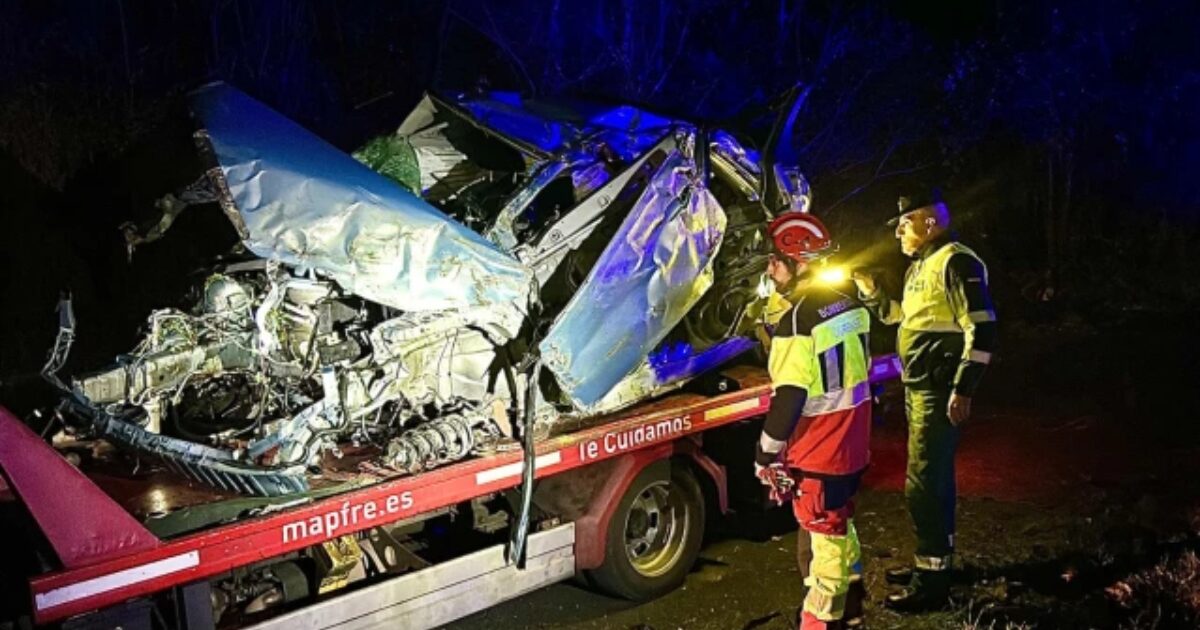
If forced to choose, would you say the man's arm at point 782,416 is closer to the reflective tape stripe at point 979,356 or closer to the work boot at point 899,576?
the reflective tape stripe at point 979,356

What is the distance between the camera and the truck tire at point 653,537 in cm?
516

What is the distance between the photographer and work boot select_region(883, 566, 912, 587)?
17.4ft

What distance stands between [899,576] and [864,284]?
164 cm

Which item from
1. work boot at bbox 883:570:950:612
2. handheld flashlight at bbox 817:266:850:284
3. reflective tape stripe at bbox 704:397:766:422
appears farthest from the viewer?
reflective tape stripe at bbox 704:397:766:422

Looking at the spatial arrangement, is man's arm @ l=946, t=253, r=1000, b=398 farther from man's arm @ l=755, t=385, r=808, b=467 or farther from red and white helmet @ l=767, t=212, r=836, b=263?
man's arm @ l=755, t=385, r=808, b=467

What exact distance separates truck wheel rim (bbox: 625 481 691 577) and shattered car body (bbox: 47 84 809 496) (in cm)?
59

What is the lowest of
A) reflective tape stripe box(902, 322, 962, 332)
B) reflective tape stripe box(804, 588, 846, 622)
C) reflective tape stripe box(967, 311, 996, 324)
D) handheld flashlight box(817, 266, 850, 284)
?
reflective tape stripe box(804, 588, 846, 622)

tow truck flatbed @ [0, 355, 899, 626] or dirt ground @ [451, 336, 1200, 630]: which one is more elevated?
tow truck flatbed @ [0, 355, 899, 626]

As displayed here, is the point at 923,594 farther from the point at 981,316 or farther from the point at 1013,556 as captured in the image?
the point at 981,316

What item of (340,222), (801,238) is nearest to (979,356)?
(801,238)

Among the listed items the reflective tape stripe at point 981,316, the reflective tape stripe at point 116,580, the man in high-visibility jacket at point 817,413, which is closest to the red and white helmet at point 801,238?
the man in high-visibility jacket at point 817,413

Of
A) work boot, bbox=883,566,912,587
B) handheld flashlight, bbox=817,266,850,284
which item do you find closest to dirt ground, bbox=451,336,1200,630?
work boot, bbox=883,566,912,587

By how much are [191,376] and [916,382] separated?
364cm

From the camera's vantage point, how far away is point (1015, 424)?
28.7 feet
